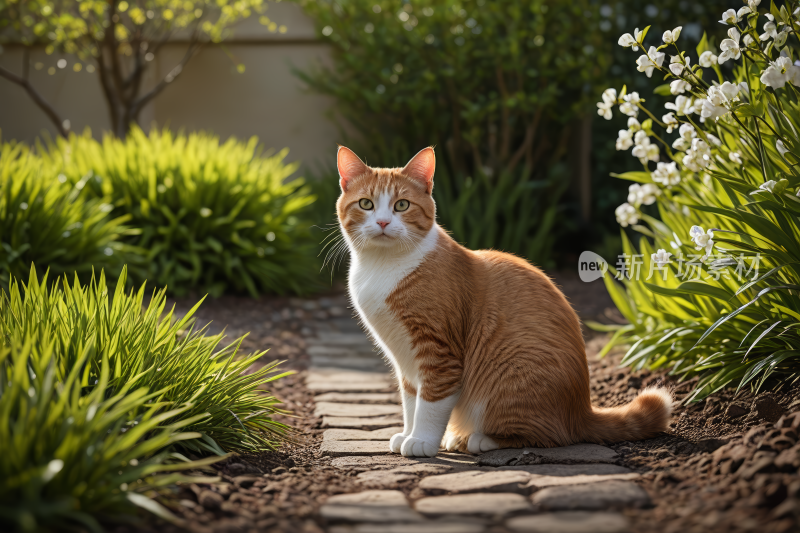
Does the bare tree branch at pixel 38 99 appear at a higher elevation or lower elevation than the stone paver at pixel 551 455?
higher

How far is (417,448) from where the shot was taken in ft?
8.23

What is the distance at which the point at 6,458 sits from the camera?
1.51m

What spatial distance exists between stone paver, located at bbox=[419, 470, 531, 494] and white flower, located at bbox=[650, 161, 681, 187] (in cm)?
176

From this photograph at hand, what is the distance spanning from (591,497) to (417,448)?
817 mm

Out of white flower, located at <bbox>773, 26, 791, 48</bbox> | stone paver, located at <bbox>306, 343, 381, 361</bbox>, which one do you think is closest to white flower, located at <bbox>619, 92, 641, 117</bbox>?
white flower, located at <bbox>773, 26, 791, 48</bbox>

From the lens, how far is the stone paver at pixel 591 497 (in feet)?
5.92

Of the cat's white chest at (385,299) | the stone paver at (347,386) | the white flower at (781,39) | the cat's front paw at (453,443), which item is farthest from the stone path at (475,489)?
the white flower at (781,39)

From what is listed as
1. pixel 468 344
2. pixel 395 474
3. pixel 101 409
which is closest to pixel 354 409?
pixel 468 344

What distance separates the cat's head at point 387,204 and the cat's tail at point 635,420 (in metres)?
1.01

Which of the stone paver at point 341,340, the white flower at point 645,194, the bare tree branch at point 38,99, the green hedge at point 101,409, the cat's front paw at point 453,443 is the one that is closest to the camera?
the green hedge at point 101,409

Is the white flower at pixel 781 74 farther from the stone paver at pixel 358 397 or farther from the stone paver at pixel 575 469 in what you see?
the stone paver at pixel 358 397

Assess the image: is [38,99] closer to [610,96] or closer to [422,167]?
[422,167]

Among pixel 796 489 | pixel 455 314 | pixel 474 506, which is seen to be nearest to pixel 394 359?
pixel 455 314

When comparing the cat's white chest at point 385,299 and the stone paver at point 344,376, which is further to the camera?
the stone paver at point 344,376
